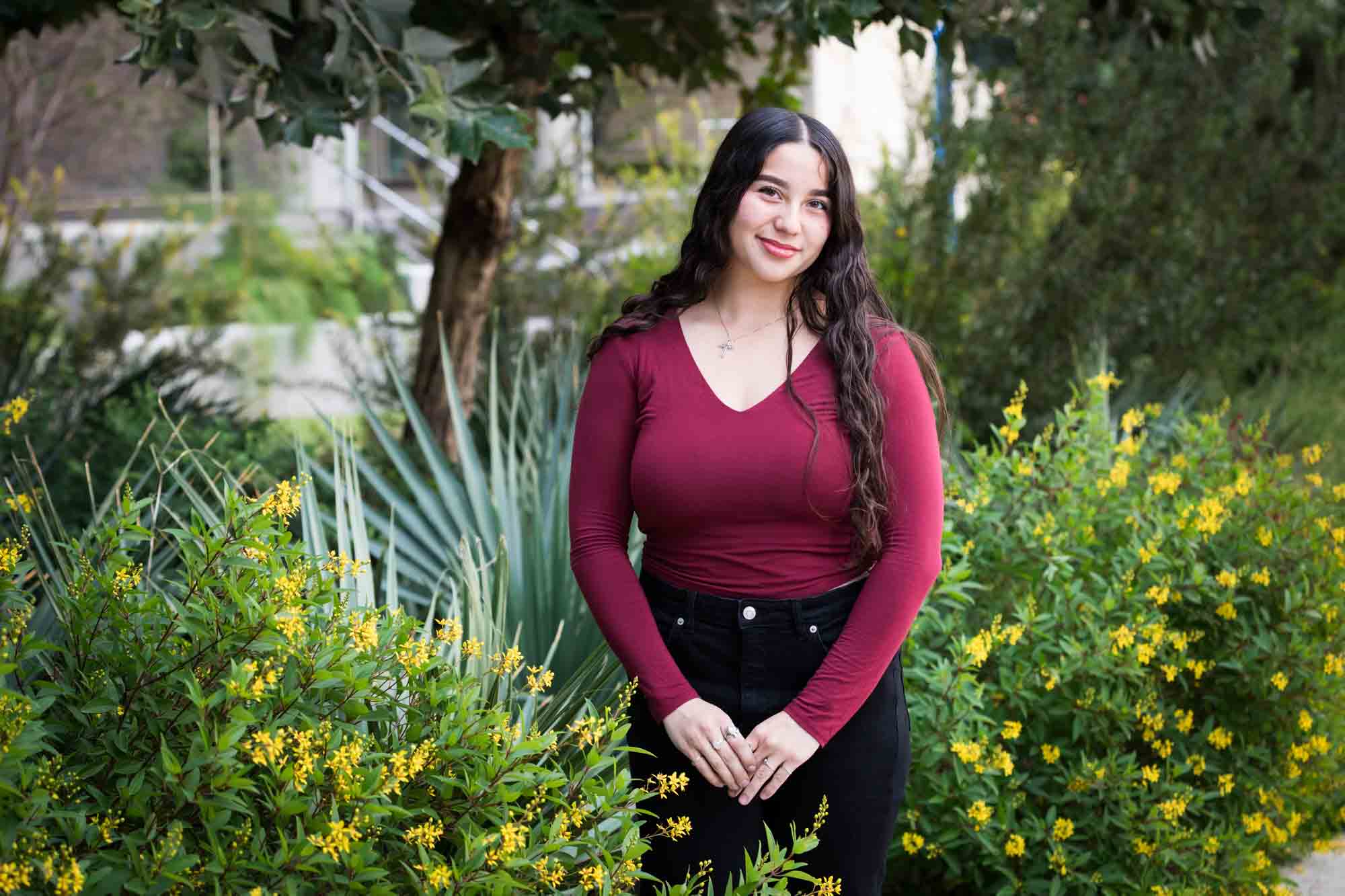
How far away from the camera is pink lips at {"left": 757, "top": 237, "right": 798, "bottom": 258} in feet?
7.21

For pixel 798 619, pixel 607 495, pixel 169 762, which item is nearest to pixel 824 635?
pixel 798 619

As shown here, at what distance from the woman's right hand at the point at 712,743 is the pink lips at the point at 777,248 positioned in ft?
2.39

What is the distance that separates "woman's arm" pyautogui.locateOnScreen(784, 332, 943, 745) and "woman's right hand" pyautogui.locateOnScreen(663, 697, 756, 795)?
100mm

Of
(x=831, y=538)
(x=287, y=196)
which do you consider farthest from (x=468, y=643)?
(x=287, y=196)

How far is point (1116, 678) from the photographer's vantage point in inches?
123

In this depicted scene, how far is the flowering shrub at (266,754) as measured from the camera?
1.54 metres

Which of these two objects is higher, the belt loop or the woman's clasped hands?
the belt loop

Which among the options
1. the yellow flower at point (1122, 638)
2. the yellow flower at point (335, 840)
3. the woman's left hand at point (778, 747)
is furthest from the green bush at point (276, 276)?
the yellow flower at point (335, 840)

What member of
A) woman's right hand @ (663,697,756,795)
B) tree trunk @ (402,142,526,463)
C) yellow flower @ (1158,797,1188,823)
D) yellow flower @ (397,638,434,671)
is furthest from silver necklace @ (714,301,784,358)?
tree trunk @ (402,142,526,463)

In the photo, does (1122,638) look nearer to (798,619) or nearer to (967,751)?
(967,751)

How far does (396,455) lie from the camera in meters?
3.33

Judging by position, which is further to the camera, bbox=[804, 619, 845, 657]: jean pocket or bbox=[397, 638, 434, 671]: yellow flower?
bbox=[804, 619, 845, 657]: jean pocket

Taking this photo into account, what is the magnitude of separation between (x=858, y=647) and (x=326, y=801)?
856mm

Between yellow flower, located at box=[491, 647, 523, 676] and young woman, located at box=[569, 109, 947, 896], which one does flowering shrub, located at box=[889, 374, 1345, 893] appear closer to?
young woman, located at box=[569, 109, 947, 896]
